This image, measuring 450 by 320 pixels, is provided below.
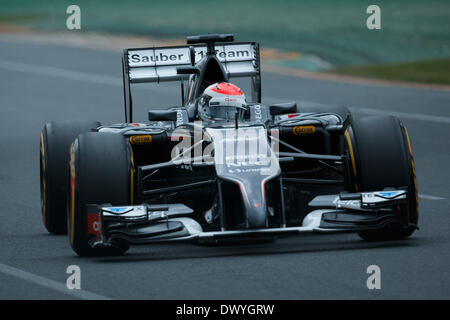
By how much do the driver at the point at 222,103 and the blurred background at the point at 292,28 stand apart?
15.1 metres

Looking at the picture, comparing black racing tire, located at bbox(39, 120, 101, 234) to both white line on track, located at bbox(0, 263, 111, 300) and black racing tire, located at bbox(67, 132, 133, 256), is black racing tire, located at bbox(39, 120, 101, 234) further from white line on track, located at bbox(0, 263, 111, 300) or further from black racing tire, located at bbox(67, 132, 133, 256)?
white line on track, located at bbox(0, 263, 111, 300)

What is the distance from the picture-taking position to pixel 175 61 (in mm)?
13453

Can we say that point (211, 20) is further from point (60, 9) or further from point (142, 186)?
point (142, 186)

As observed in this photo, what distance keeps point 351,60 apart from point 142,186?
67.6 feet

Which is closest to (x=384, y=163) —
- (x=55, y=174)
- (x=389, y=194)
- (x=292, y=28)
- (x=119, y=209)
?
(x=389, y=194)

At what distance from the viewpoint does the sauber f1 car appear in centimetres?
972

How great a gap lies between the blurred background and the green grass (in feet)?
0.08

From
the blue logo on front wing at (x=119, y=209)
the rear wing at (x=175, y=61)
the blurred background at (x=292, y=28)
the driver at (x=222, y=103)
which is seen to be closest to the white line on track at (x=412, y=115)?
the blurred background at (x=292, y=28)

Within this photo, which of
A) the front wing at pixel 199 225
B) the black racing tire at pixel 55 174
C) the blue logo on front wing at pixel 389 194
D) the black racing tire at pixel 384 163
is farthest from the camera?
the black racing tire at pixel 55 174

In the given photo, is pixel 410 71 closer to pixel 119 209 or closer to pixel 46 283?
pixel 119 209

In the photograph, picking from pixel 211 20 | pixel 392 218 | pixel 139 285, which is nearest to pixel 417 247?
pixel 392 218

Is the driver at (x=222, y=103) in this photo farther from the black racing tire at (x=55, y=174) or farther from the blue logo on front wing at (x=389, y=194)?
the blue logo on front wing at (x=389, y=194)

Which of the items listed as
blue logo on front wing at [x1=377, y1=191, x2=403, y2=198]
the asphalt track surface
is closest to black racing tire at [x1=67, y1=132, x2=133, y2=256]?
the asphalt track surface

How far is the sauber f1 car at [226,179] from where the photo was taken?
9.72m
